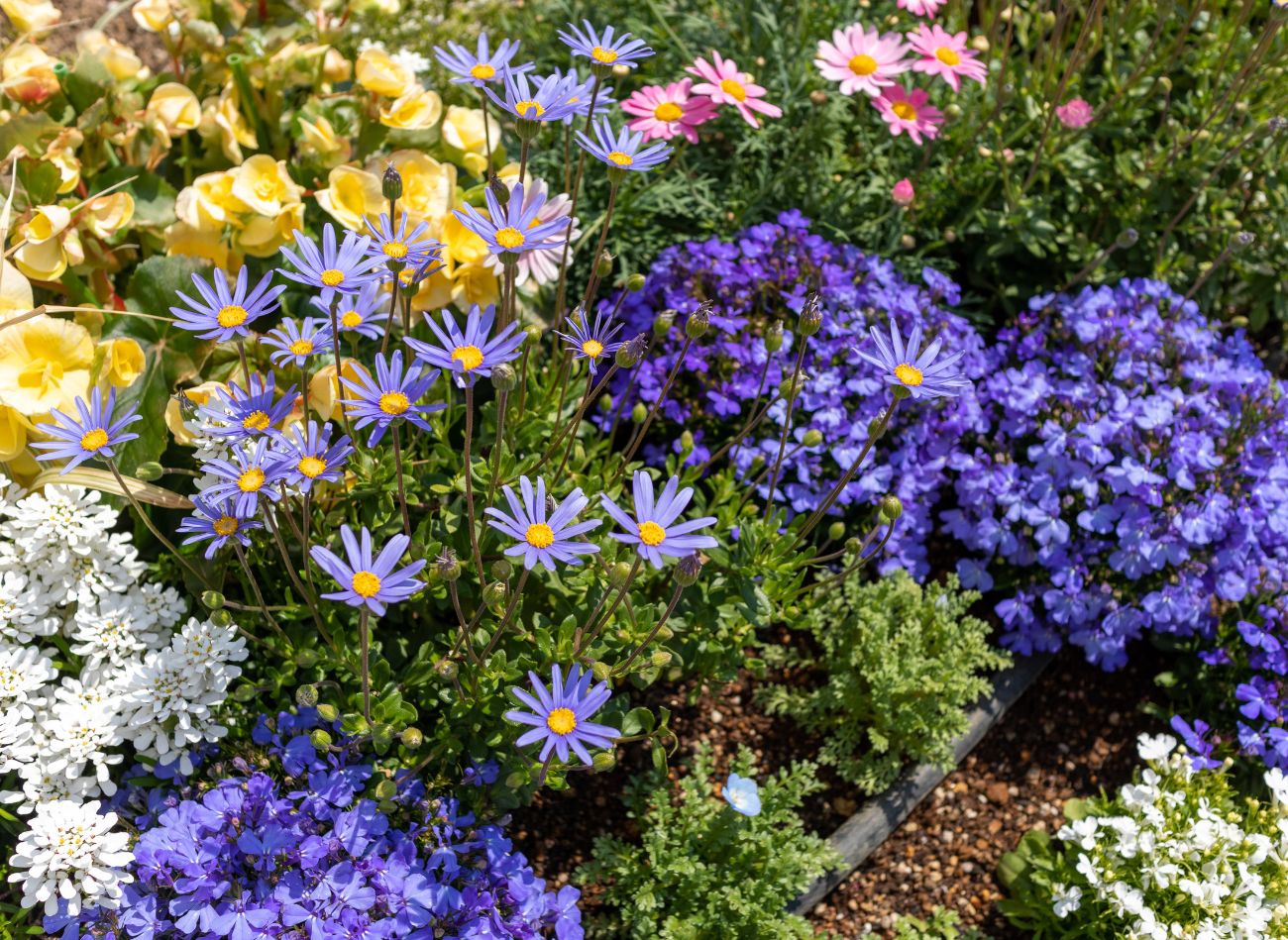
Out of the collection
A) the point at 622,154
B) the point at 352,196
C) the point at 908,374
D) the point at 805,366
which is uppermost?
the point at 622,154

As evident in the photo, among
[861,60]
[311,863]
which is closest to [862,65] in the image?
[861,60]

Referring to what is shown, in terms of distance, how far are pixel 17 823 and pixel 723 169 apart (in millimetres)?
2568

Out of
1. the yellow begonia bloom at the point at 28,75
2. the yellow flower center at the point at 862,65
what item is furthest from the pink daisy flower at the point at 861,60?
the yellow begonia bloom at the point at 28,75

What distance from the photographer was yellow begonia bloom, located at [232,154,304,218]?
2.52 metres

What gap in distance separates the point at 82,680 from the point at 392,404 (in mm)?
897

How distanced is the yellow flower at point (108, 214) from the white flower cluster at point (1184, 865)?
2550 millimetres

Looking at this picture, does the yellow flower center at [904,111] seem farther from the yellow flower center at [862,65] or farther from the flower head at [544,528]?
the flower head at [544,528]

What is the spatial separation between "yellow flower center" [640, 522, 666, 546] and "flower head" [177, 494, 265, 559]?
65cm

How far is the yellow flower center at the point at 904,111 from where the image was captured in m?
3.07

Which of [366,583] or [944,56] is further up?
[944,56]

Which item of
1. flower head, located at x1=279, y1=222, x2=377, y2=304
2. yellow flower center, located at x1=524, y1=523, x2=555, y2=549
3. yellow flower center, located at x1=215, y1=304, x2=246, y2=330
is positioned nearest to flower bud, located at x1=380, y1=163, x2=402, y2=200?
flower head, located at x1=279, y1=222, x2=377, y2=304

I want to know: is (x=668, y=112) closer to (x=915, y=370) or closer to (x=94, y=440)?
(x=915, y=370)

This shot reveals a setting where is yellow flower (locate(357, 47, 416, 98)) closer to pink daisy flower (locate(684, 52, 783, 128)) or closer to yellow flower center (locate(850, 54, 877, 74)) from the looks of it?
pink daisy flower (locate(684, 52, 783, 128))

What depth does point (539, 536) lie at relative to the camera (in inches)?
67.4
